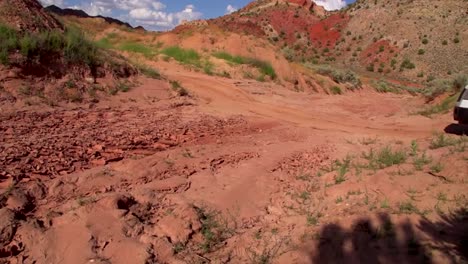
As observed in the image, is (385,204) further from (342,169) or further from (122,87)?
(122,87)

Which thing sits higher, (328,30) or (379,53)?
(328,30)

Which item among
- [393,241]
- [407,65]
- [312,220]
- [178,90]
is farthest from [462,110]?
[407,65]

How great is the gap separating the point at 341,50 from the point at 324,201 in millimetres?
41197

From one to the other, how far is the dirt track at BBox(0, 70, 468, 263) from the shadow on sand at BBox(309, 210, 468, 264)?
0.05ft

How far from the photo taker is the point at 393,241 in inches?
164

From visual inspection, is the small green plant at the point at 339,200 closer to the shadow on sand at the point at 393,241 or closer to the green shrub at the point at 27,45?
the shadow on sand at the point at 393,241

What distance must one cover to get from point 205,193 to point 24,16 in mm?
6579

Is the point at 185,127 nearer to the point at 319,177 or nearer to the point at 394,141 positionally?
the point at 319,177

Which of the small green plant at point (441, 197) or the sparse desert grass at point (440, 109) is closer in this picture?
the small green plant at point (441, 197)

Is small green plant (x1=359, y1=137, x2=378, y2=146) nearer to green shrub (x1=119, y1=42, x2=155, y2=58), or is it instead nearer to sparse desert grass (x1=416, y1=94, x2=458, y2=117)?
sparse desert grass (x1=416, y1=94, x2=458, y2=117)

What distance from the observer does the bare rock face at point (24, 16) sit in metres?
9.22

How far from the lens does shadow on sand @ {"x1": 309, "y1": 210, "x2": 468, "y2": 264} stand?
12.8 feet

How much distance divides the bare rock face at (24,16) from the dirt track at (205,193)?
8.18 ft

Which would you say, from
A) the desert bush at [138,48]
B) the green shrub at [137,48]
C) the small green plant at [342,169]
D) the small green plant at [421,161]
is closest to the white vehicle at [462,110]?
the small green plant at [421,161]
